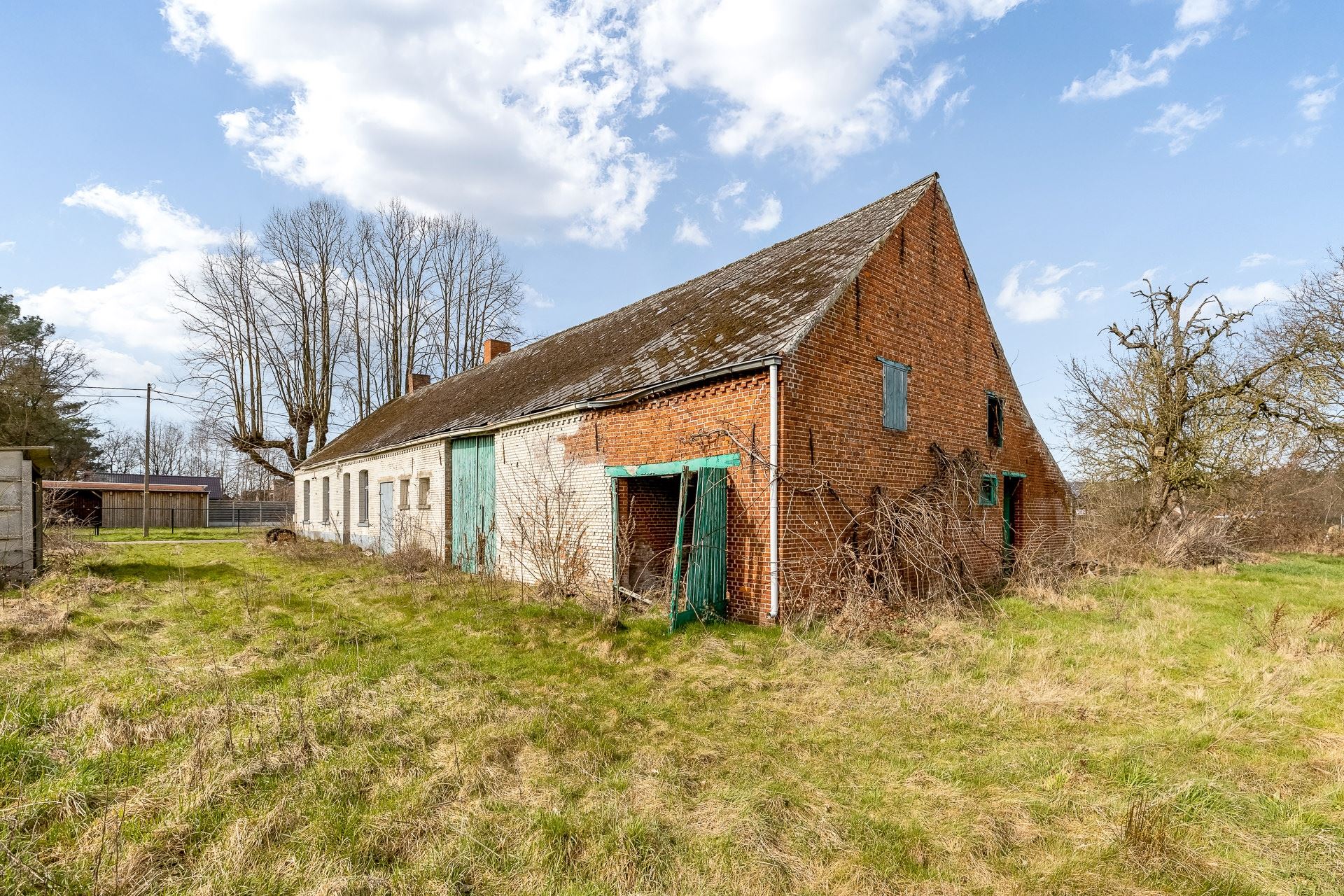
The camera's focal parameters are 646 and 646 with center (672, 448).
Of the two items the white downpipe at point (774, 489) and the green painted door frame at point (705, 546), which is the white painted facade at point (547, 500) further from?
the white downpipe at point (774, 489)

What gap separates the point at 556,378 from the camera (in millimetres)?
14281

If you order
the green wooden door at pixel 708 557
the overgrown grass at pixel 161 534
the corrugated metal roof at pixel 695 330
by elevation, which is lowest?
the overgrown grass at pixel 161 534

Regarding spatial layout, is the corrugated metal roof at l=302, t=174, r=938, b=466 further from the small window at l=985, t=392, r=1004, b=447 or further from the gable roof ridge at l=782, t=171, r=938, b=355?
the small window at l=985, t=392, r=1004, b=447

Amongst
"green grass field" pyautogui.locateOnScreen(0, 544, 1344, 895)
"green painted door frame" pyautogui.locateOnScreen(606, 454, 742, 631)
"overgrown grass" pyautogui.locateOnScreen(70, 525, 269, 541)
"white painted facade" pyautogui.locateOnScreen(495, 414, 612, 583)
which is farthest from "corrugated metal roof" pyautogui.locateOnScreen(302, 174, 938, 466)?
"overgrown grass" pyautogui.locateOnScreen(70, 525, 269, 541)

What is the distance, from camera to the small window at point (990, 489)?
1237 cm

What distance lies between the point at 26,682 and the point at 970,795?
24.8 feet

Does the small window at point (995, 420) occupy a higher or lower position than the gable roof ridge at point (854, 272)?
lower

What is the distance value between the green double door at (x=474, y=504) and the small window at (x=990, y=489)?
378 inches

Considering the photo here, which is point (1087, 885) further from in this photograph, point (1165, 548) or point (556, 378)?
point (1165, 548)

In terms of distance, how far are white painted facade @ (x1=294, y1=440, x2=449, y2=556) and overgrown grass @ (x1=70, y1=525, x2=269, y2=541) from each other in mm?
4639

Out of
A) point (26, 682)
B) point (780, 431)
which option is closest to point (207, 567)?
point (26, 682)

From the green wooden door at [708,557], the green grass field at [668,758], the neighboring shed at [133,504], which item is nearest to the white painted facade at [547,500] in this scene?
the green wooden door at [708,557]

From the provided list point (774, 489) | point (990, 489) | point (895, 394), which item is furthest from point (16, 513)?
point (990, 489)

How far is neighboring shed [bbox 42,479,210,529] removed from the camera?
3350cm
